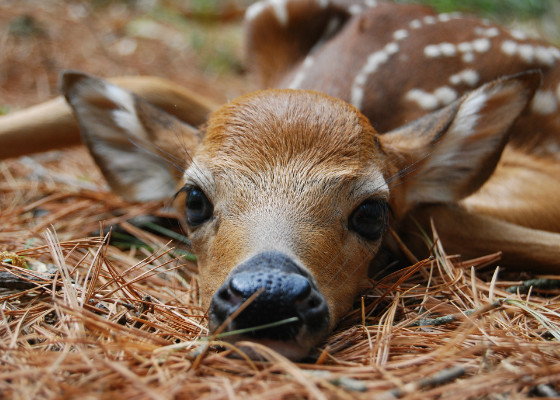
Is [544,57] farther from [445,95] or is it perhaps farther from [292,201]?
[292,201]

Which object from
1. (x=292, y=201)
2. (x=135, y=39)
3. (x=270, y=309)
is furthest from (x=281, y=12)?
(x=270, y=309)

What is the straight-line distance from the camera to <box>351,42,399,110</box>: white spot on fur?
3.44m

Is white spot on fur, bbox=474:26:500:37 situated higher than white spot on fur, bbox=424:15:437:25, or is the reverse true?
white spot on fur, bbox=424:15:437:25

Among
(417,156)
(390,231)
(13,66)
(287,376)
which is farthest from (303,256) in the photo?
(13,66)

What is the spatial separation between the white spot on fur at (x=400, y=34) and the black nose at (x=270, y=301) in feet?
8.77

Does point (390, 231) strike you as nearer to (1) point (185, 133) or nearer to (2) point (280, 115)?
(2) point (280, 115)

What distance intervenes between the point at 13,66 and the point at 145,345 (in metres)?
5.34

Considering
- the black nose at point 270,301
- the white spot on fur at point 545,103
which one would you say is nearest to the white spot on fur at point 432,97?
the white spot on fur at point 545,103

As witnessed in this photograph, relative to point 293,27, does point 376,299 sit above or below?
below

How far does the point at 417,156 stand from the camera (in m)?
2.86

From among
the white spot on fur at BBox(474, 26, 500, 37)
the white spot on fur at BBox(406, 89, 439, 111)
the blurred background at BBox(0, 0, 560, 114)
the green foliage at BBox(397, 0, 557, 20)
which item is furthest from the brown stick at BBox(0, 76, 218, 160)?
the green foliage at BBox(397, 0, 557, 20)

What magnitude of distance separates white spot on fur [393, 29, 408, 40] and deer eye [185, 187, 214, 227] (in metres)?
2.23

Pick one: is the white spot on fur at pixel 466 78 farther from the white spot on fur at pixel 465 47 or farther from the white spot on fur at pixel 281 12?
the white spot on fur at pixel 281 12

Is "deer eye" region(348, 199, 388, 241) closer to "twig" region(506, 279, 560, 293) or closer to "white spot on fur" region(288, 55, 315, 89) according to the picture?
"twig" region(506, 279, 560, 293)
